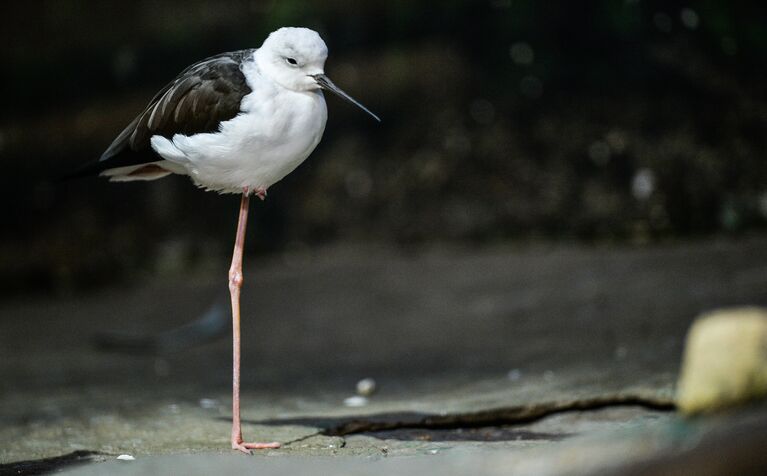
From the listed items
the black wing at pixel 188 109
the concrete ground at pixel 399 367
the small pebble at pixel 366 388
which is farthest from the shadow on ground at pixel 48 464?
the small pebble at pixel 366 388

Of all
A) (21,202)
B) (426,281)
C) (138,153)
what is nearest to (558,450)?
(138,153)

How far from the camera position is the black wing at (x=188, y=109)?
3268 millimetres

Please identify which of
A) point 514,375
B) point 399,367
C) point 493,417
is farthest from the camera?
point 399,367

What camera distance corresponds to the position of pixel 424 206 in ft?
20.9

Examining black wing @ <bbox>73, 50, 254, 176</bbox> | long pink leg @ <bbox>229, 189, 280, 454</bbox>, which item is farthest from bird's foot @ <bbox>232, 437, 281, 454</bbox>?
black wing @ <bbox>73, 50, 254, 176</bbox>

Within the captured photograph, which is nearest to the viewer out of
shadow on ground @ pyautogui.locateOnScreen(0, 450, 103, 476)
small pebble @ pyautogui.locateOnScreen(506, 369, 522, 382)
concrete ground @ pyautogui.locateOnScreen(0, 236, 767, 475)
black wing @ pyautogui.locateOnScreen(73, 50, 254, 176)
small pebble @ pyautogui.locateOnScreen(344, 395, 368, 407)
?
concrete ground @ pyautogui.locateOnScreen(0, 236, 767, 475)

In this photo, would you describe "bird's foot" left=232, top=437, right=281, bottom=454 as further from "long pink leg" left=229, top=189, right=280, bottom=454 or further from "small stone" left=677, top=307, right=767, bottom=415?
"small stone" left=677, top=307, right=767, bottom=415

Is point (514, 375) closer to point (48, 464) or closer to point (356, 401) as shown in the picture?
point (356, 401)

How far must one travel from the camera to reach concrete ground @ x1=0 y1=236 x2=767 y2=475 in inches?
93.3

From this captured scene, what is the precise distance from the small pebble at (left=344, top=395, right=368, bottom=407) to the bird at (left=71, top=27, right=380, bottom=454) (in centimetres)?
77

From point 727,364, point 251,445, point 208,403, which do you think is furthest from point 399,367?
point 727,364

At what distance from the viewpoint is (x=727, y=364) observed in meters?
2.29

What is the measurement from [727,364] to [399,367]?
2.55 m

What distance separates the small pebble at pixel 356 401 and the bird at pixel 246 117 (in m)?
0.77
